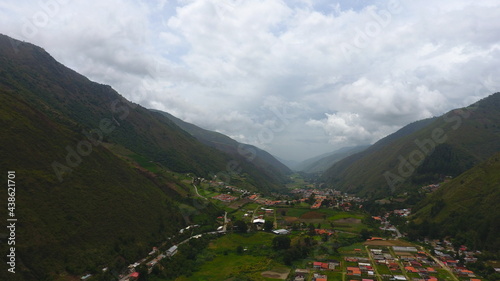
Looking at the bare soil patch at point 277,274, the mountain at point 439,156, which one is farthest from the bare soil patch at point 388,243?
the mountain at point 439,156

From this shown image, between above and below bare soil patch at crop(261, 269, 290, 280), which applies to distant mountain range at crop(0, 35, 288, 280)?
above

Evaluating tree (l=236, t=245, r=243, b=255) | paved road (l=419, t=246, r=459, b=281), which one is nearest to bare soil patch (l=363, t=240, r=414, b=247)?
paved road (l=419, t=246, r=459, b=281)

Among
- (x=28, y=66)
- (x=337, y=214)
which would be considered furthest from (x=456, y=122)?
(x=28, y=66)

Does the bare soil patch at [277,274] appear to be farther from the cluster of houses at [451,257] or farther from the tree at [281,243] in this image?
the cluster of houses at [451,257]

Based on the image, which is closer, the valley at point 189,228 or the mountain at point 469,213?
the valley at point 189,228

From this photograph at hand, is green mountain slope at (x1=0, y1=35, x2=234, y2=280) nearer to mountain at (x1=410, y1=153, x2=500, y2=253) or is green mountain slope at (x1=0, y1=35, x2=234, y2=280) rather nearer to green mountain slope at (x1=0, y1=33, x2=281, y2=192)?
green mountain slope at (x1=0, y1=33, x2=281, y2=192)

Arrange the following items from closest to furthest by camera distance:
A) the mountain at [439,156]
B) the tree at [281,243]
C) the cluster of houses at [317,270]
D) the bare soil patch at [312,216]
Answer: the cluster of houses at [317,270], the tree at [281,243], the bare soil patch at [312,216], the mountain at [439,156]

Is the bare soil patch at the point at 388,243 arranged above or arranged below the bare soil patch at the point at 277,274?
below

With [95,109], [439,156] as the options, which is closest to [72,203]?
[95,109]
